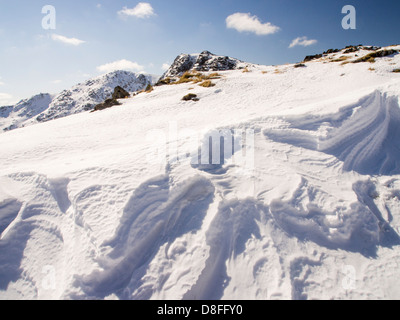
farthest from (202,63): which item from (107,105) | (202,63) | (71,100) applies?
(71,100)

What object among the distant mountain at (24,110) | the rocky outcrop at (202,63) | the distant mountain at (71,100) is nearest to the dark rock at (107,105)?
the rocky outcrop at (202,63)

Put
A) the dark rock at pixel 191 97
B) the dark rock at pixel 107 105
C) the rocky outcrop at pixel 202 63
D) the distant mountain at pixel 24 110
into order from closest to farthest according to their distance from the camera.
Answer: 1. the dark rock at pixel 191 97
2. the dark rock at pixel 107 105
3. the rocky outcrop at pixel 202 63
4. the distant mountain at pixel 24 110

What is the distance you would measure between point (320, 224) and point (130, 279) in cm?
360

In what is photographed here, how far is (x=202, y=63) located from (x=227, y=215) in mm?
33153

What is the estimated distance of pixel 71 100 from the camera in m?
140

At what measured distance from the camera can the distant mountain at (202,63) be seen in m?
30.5

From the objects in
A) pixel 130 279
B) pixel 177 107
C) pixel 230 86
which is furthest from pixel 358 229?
pixel 230 86

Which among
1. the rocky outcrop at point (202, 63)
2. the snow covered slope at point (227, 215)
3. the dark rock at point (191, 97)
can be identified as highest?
the rocky outcrop at point (202, 63)

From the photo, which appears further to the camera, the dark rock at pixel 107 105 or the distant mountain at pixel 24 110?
the distant mountain at pixel 24 110

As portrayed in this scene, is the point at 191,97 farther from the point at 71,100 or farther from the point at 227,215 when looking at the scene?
the point at 71,100

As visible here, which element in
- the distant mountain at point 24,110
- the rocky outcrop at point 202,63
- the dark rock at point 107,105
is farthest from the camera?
the distant mountain at point 24,110

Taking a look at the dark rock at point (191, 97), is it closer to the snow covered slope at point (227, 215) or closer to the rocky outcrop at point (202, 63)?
the snow covered slope at point (227, 215)

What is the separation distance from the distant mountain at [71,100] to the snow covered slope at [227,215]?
5257 inches

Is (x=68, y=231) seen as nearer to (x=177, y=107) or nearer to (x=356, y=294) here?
(x=356, y=294)
